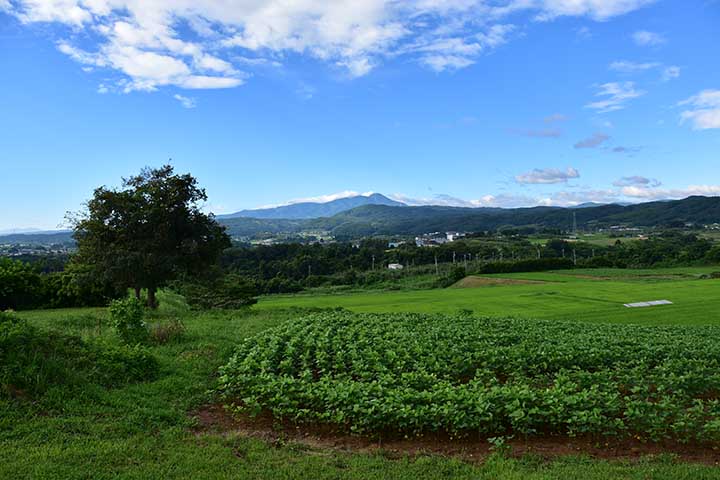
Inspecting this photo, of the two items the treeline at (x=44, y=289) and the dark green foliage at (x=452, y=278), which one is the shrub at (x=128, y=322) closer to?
the treeline at (x=44, y=289)

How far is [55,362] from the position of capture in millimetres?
8938

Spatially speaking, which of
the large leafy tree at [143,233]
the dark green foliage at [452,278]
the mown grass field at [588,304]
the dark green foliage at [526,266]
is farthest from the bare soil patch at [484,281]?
the large leafy tree at [143,233]

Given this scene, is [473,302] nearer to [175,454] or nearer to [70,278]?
[70,278]

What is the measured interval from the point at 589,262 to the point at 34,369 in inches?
3534

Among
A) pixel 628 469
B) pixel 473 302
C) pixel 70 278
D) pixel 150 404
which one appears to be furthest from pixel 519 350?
pixel 473 302

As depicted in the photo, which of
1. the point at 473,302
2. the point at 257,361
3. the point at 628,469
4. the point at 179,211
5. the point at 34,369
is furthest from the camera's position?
the point at 473,302

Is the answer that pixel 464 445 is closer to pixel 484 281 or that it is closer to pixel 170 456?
pixel 170 456

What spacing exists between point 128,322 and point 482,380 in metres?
9.54

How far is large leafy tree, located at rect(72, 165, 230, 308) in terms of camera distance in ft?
75.1

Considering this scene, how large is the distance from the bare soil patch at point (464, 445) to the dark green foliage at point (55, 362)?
283 centimetres

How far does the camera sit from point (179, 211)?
78.6 feet

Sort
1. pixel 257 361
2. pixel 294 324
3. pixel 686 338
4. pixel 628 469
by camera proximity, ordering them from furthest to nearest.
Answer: pixel 294 324 < pixel 686 338 < pixel 257 361 < pixel 628 469

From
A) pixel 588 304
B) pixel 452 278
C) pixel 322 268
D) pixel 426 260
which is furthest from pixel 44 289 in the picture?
pixel 426 260

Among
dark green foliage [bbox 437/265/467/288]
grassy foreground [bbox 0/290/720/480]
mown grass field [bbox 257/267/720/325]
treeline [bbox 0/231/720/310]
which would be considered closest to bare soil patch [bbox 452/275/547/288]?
dark green foliage [bbox 437/265/467/288]
